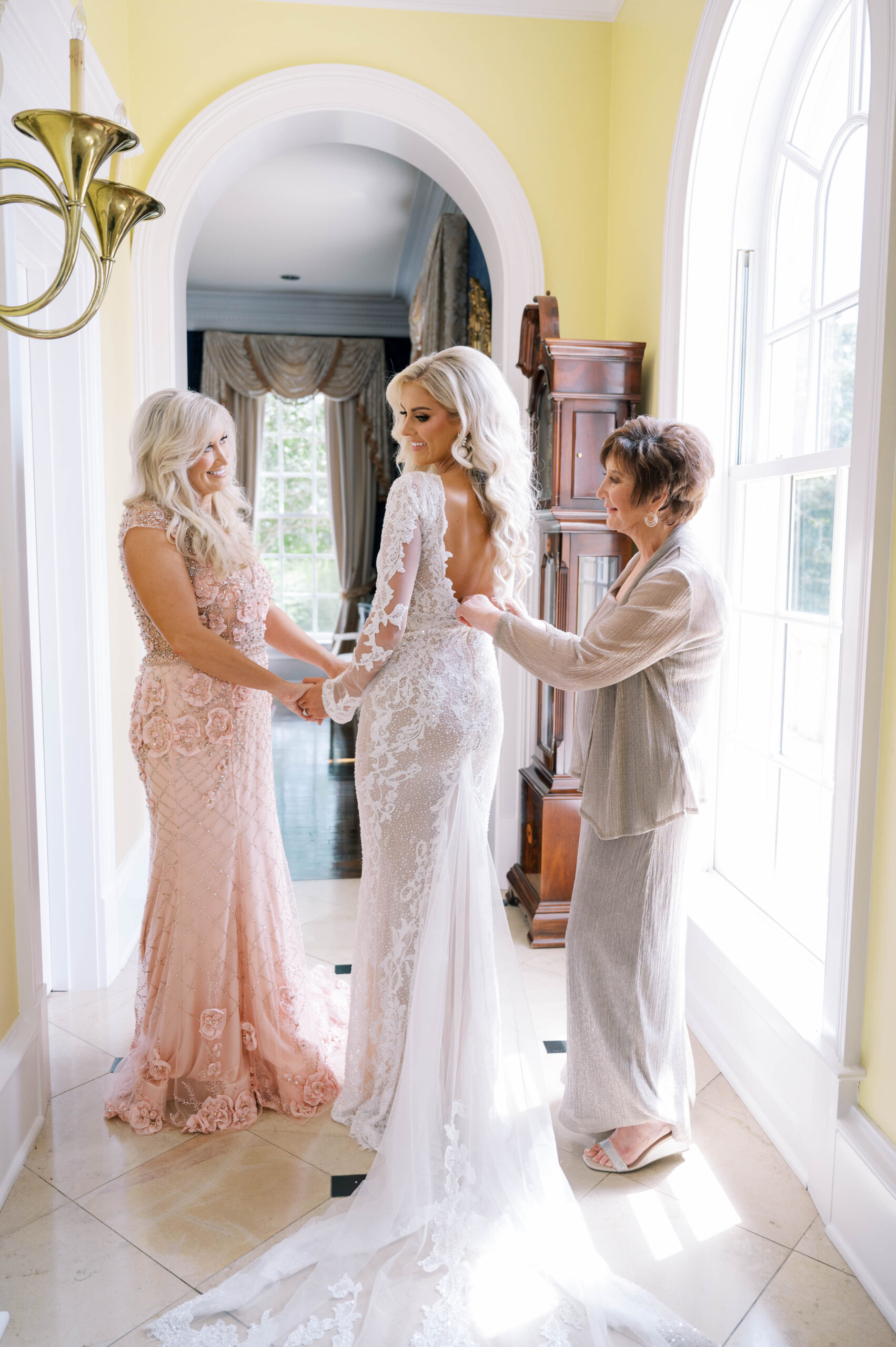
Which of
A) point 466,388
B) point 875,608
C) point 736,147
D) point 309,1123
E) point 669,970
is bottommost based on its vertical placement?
point 309,1123

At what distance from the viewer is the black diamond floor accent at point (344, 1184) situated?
2088 mm

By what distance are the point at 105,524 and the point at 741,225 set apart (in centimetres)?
217

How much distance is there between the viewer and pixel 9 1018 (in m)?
2.27

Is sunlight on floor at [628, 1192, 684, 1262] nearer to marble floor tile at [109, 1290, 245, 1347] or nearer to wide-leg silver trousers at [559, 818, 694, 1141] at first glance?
wide-leg silver trousers at [559, 818, 694, 1141]

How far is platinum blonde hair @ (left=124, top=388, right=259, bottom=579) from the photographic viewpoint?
2301 mm

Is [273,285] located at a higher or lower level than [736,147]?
higher

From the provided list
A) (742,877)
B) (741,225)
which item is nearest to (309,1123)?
(742,877)

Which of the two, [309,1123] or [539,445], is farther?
[539,445]

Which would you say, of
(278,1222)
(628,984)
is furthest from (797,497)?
(278,1222)

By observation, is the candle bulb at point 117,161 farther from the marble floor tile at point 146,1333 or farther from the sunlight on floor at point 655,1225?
the sunlight on floor at point 655,1225

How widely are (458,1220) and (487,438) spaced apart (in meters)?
1.56

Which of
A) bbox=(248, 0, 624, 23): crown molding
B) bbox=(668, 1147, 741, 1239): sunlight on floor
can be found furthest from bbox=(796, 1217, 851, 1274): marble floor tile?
bbox=(248, 0, 624, 23): crown molding

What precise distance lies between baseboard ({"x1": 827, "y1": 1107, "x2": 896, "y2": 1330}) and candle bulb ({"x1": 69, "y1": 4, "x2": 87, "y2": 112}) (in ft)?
6.79

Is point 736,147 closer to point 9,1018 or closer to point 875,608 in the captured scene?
point 875,608
